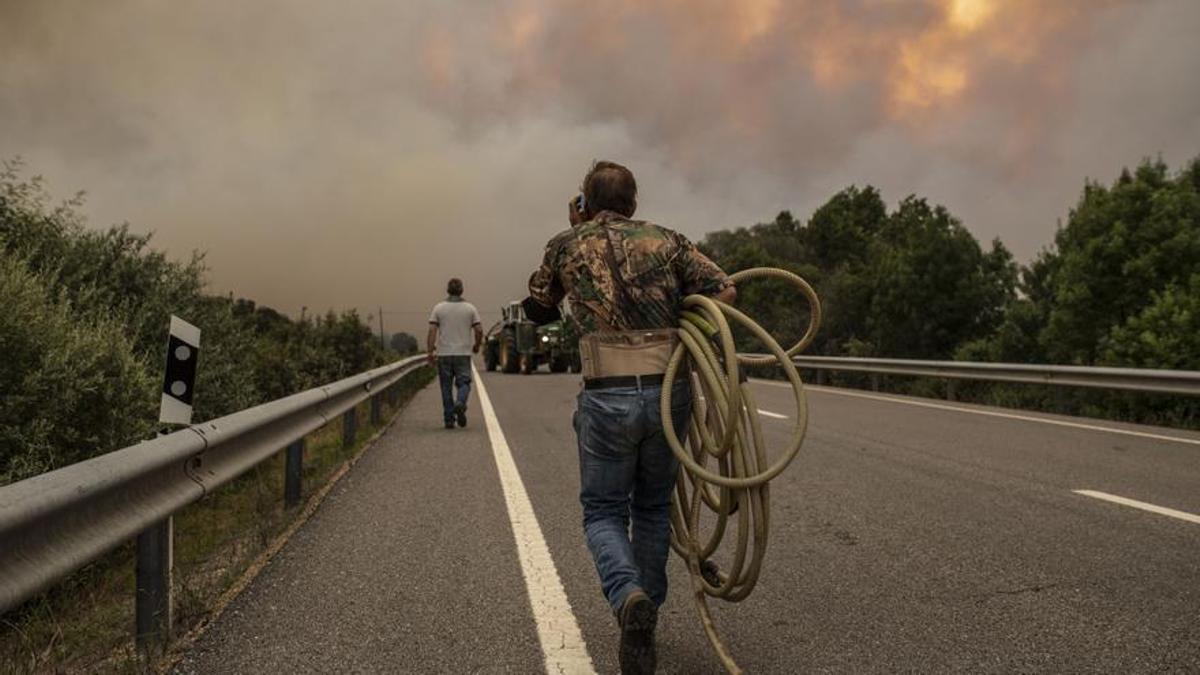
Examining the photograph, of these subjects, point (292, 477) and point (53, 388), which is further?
point (292, 477)

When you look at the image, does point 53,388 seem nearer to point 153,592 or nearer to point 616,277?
point 153,592

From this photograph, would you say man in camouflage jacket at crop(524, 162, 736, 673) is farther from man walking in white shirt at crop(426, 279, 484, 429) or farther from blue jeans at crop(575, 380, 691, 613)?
man walking in white shirt at crop(426, 279, 484, 429)

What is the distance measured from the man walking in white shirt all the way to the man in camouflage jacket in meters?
8.67

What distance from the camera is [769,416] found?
488 inches

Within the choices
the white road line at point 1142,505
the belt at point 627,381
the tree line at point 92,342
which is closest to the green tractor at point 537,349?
the tree line at point 92,342

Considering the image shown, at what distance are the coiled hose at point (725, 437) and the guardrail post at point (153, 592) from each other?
84.8 inches

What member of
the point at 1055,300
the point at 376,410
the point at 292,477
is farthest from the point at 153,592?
the point at 1055,300

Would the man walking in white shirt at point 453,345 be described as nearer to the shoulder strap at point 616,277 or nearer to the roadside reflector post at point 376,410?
the roadside reflector post at point 376,410

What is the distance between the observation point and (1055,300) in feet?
125

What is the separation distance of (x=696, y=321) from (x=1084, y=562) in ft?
9.56

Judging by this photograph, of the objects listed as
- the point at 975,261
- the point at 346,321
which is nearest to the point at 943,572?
the point at 346,321

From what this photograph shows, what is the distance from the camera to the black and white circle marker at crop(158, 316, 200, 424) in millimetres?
4922

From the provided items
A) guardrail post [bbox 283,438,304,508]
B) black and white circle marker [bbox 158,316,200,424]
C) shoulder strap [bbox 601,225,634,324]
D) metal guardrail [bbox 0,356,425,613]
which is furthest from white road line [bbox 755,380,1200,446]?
black and white circle marker [bbox 158,316,200,424]

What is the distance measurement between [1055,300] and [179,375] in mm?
39743
